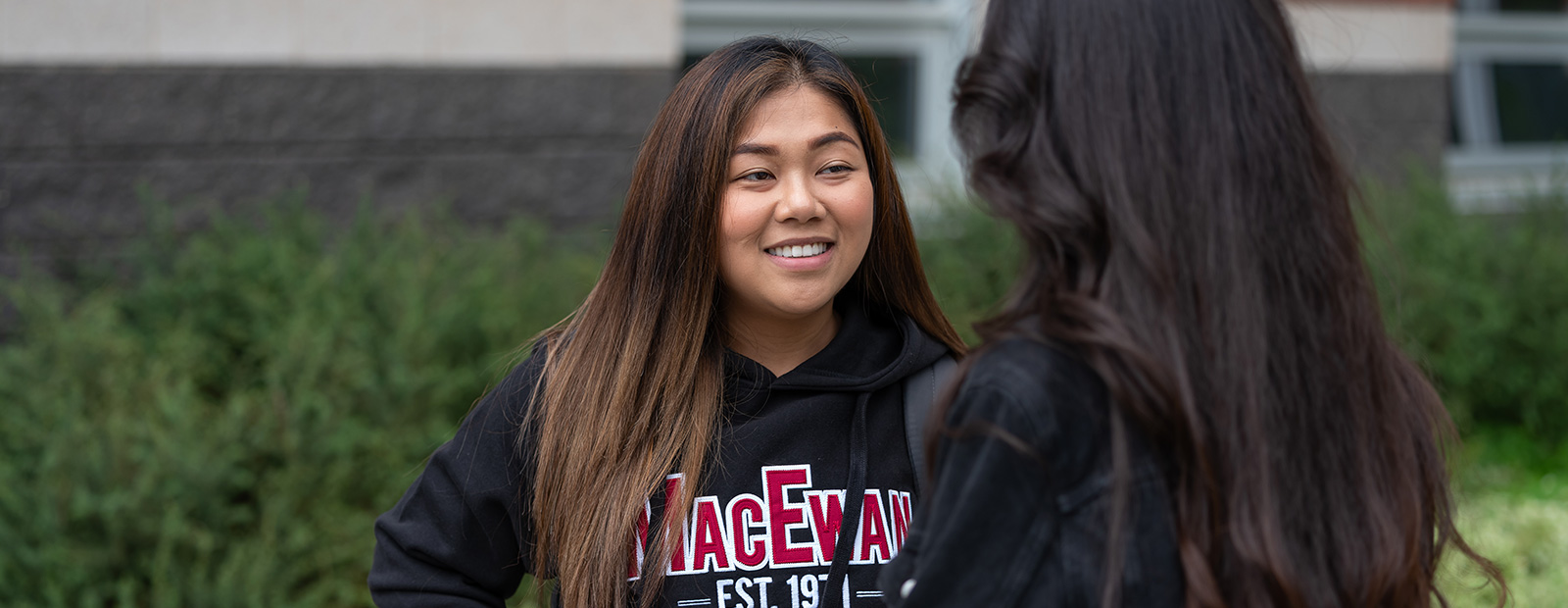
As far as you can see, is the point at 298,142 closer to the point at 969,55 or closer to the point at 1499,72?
the point at 969,55

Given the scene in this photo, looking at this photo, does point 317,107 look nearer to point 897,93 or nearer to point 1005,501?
point 897,93

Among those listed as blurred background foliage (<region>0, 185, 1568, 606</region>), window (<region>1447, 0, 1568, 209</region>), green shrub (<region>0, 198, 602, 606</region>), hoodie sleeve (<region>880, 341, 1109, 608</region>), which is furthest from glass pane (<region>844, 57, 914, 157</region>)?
hoodie sleeve (<region>880, 341, 1109, 608</region>)

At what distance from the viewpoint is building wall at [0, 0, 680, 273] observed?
14.7 ft

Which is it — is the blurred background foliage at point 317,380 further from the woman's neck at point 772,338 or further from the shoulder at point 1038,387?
the shoulder at point 1038,387

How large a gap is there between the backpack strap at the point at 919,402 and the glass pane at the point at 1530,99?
6.98 meters

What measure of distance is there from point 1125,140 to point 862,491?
2.51 ft

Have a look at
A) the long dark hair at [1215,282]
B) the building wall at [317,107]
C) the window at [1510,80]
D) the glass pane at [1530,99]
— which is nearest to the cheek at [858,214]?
the long dark hair at [1215,282]

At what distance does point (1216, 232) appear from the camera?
1.21 m

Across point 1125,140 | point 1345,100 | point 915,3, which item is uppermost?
point 915,3

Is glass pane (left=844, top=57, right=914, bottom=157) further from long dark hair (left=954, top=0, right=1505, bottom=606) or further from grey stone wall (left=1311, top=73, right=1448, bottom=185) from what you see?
long dark hair (left=954, top=0, right=1505, bottom=606)

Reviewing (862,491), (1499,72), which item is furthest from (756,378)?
(1499,72)

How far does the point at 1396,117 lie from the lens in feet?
21.0

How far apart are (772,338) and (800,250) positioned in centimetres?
22

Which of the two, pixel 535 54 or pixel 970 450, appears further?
pixel 535 54
